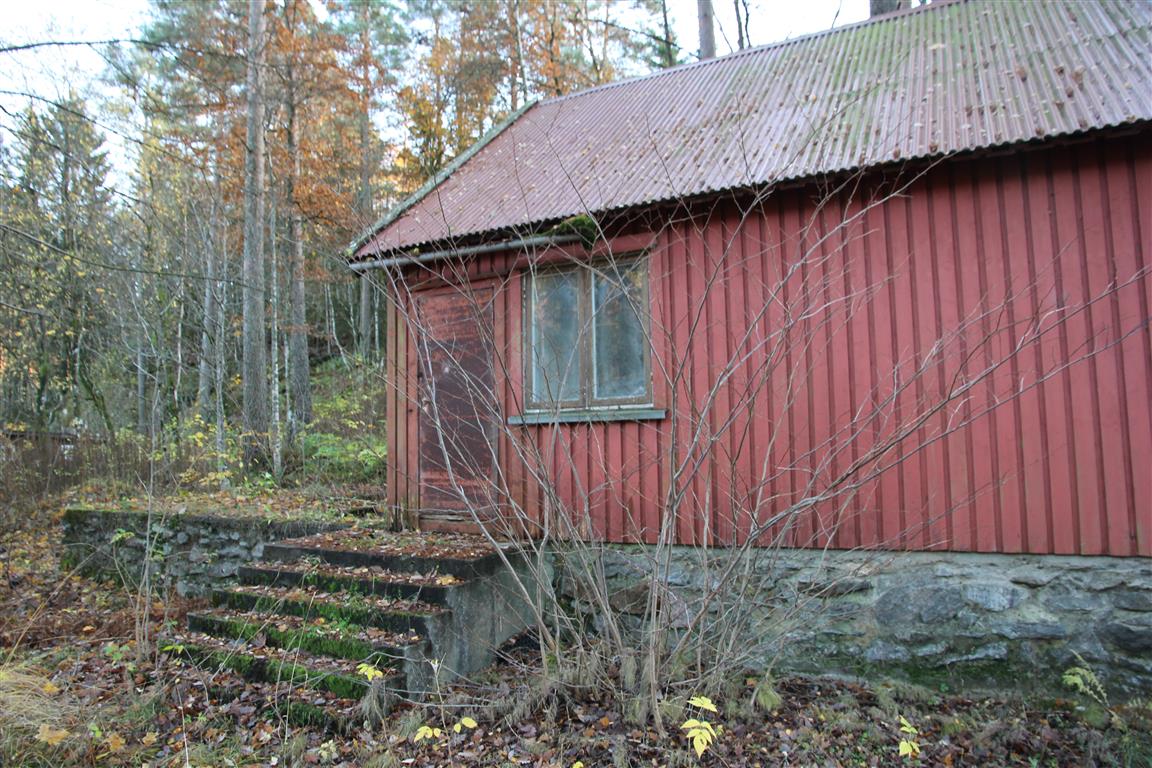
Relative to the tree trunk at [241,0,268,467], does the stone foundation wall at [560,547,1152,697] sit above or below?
below

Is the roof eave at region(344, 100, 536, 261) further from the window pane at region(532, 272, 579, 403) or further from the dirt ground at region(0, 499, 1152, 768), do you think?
the dirt ground at region(0, 499, 1152, 768)

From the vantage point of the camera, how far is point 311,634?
4082 millimetres

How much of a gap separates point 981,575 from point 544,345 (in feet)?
11.4

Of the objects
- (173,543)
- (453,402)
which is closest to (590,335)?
(453,402)

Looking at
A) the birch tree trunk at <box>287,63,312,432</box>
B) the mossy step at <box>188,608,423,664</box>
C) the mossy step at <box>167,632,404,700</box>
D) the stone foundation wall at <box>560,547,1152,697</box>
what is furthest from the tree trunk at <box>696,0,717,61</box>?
the mossy step at <box>167,632,404,700</box>

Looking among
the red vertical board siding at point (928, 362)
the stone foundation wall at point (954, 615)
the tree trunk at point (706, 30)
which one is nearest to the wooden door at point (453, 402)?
the red vertical board siding at point (928, 362)

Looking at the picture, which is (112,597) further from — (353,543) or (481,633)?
(481,633)

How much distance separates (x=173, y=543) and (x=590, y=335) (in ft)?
15.5

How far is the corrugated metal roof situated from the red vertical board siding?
0.29m

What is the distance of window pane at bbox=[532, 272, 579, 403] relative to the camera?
17.9 ft

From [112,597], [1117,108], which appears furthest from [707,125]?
[112,597]

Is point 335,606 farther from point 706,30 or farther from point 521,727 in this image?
point 706,30

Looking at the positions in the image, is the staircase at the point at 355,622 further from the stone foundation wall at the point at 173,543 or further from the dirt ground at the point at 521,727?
the stone foundation wall at the point at 173,543

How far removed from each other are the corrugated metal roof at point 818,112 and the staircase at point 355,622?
2422 millimetres
